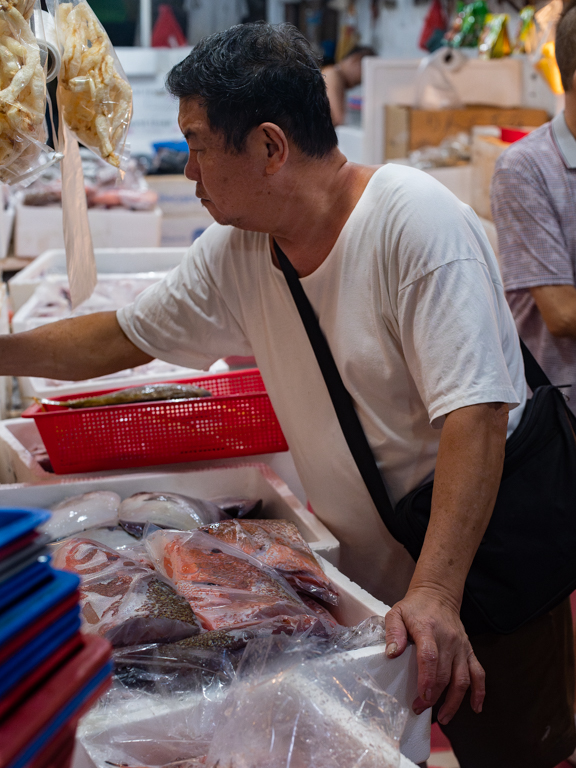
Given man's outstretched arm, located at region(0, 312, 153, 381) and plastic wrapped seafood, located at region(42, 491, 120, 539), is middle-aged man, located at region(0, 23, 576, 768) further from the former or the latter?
plastic wrapped seafood, located at region(42, 491, 120, 539)

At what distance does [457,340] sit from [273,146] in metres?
0.48

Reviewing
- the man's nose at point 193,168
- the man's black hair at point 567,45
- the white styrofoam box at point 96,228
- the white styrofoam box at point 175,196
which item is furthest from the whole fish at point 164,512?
the white styrofoam box at point 175,196

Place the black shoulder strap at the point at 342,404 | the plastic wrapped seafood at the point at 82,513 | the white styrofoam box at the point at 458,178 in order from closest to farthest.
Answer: the black shoulder strap at the point at 342,404 < the plastic wrapped seafood at the point at 82,513 < the white styrofoam box at the point at 458,178

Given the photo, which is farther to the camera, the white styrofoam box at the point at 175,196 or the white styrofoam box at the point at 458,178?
the white styrofoam box at the point at 175,196

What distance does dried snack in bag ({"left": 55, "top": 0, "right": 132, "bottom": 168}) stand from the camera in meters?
1.16

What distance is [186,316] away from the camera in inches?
65.4

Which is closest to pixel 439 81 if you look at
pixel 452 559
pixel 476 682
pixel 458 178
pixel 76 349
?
pixel 458 178

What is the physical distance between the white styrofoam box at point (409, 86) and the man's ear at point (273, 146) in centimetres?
433

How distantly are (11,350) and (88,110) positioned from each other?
2.05 feet

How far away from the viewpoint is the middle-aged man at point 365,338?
3.87 feet

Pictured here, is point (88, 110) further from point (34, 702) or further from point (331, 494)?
point (34, 702)

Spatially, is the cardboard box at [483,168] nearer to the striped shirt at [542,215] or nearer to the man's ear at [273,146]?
the striped shirt at [542,215]

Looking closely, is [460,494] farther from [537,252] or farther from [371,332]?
[537,252]

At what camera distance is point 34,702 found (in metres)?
0.52
